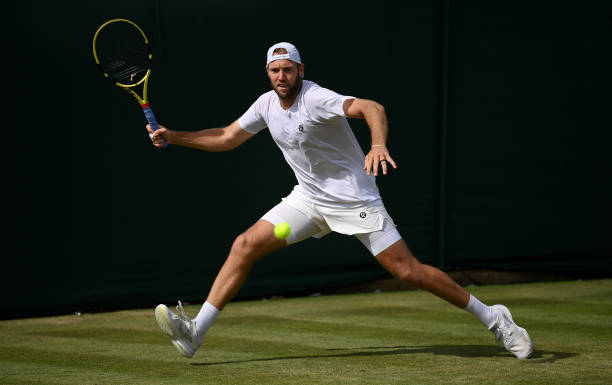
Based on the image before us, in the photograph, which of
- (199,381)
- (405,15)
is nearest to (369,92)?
(405,15)

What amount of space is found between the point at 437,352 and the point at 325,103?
5.33ft

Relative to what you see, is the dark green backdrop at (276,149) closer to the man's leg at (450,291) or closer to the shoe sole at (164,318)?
the shoe sole at (164,318)

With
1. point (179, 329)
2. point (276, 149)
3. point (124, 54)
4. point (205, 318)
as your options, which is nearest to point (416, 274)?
point (205, 318)

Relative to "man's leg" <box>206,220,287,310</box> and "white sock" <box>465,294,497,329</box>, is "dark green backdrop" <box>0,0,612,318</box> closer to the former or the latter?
"man's leg" <box>206,220,287,310</box>


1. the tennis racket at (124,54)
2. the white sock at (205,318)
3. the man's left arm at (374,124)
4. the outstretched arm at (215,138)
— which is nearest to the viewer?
the man's left arm at (374,124)

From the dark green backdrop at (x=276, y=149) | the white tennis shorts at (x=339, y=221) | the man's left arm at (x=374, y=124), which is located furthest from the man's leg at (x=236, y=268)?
the dark green backdrop at (x=276, y=149)

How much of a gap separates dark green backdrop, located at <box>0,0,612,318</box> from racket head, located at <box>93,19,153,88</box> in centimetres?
183

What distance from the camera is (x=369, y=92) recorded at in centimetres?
877

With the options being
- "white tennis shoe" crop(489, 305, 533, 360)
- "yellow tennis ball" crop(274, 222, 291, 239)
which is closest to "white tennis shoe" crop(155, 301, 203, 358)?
"yellow tennis ball" crop(274, 222, 291, 239)

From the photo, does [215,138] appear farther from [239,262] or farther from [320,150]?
[239,262]

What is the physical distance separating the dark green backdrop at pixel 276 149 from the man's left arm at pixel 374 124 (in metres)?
3.25

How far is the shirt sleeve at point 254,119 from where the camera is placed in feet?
18.0

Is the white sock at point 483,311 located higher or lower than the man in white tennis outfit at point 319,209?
lower

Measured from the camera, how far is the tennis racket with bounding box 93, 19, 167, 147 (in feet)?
18.3
